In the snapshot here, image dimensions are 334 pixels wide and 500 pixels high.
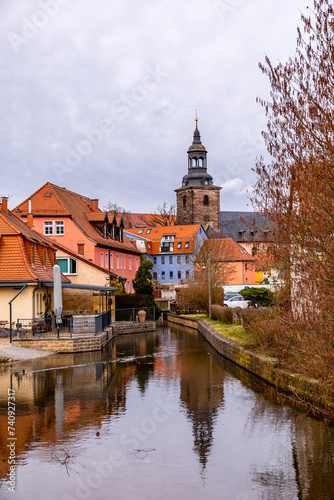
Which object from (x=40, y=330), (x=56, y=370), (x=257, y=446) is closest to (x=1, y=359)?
(x=56, y=370)

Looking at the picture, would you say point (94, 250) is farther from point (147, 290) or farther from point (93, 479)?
point (93, 479)

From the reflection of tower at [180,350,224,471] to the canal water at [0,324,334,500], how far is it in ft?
0.09

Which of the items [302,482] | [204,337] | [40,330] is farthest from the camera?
[204,337]

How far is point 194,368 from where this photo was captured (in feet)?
71.3

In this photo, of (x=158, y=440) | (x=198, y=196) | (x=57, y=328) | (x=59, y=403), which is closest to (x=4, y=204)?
(x=57, y=328)

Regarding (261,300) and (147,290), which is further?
(147,290)

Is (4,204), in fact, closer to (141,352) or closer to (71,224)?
(141,352)

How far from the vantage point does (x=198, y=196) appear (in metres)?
104

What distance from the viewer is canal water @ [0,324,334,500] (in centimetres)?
921

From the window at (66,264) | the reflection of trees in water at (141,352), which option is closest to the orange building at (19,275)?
the reflection of trees in water at (141,352)

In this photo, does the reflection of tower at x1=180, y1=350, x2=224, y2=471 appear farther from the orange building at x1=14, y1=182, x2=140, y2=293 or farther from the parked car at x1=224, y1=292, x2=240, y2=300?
the parked car at x1=224, y1=292, x2=240, y2=300

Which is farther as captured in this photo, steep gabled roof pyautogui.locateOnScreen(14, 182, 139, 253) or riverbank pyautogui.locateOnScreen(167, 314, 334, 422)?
steep gabled roof pyautogui.locateOnScreen(14, 182, 139, 253)

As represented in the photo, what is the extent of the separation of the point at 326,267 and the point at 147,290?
37.4 m

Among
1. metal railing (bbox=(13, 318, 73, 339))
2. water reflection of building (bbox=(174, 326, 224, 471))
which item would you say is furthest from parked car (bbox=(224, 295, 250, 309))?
water reflection of building (bbox=(174, 326, 224, 471))
